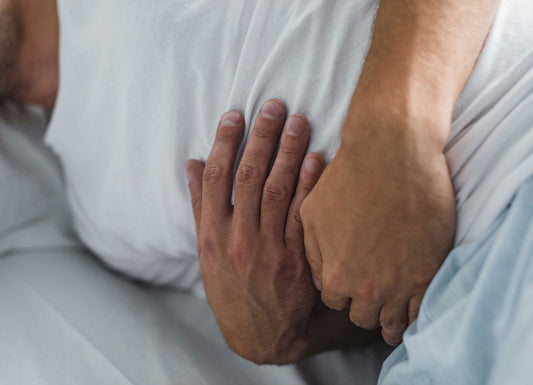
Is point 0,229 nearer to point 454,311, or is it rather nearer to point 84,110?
point 84,110

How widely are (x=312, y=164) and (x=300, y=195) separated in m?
0.05

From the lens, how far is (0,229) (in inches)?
39.5

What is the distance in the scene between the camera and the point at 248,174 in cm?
66

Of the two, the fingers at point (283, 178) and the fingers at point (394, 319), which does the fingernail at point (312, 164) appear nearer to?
the fingers at point (283, 178)

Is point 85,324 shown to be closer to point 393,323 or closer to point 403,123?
point 393,323

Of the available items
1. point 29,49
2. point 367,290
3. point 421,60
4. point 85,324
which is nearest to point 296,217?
point 367,290

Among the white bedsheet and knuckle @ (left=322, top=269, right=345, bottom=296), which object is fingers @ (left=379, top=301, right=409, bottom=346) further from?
the white bedsheet

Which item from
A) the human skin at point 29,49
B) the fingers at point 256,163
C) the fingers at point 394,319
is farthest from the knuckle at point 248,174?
the human skin at point 29,49

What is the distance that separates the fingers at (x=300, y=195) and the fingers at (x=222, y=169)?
0.10 meters

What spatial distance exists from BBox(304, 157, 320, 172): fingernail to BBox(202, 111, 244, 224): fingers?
0.11 meters

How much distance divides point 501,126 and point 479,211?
0.09 m

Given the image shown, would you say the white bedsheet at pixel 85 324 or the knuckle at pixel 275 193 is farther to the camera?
the white bedsheet at pixel 85 324

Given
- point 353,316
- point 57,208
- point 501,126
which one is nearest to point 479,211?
point 501,126

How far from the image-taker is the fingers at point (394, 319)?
1.92ft
